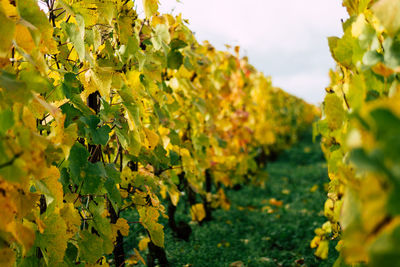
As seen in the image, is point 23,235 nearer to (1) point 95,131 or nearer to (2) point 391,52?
(1) point 95,131

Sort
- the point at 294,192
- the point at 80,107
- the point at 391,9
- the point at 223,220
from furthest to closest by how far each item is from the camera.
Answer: the point at 294,192, the point at 223,220, the point at 80,107, the point at 391,9

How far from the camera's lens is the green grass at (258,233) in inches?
112

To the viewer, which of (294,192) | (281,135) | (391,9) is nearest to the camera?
(391,9)

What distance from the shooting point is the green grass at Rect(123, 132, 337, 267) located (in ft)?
9.37

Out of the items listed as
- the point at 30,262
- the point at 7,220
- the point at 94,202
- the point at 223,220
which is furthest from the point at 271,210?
the point at 7,220

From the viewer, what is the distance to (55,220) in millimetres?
1068

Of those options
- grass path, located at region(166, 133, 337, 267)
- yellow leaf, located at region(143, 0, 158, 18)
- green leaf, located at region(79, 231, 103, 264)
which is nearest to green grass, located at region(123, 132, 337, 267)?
grass path, located at region(166, 133, 337, 267)

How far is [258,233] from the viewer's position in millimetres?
3664

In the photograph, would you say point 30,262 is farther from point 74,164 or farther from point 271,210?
point 271,210

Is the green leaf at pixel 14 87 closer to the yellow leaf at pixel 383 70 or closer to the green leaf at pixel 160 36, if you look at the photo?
the yellow leaf at pixel 383 70

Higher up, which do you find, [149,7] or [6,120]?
[149,7]

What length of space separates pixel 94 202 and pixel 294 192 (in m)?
4.91

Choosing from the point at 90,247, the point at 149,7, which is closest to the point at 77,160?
the point at 90,247

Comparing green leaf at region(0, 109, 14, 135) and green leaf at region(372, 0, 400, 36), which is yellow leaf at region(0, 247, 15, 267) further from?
green leaf at region(372, 0, 400, 36)
